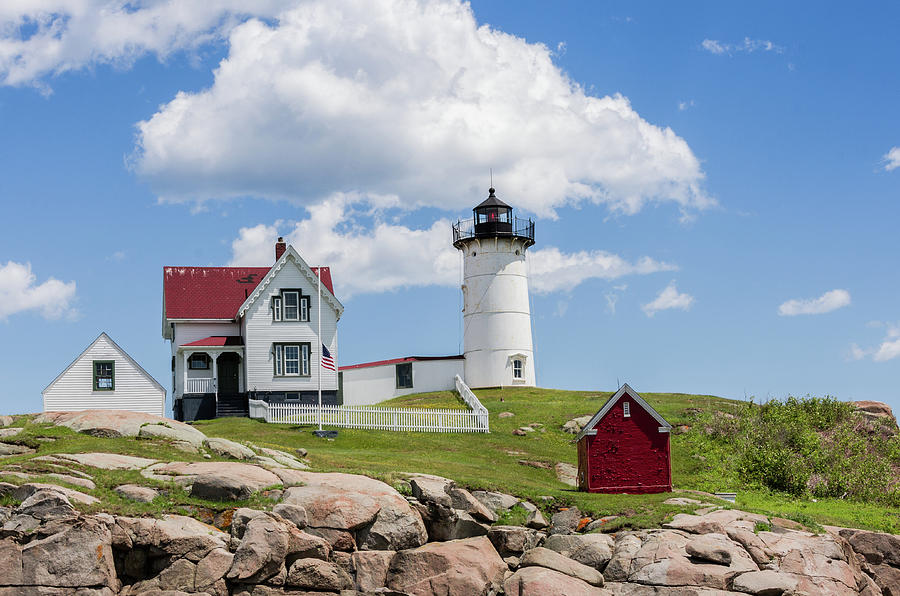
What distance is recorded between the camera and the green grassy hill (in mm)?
26172

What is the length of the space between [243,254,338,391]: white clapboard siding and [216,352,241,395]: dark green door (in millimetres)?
1914

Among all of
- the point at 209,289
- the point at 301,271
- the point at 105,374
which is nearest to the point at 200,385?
the point at 105,374

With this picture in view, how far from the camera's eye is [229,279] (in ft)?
168

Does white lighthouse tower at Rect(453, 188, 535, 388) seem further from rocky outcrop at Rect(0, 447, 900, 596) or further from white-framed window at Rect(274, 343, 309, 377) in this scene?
rocky outcrop at Rect(0, 447, 900, 596)

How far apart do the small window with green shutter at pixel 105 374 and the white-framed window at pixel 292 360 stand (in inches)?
312

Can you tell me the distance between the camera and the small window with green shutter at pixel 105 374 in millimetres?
41906

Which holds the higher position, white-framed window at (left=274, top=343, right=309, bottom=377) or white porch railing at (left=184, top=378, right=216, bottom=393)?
white-framed window at (left=274, top=343, right=309, bottom=377)

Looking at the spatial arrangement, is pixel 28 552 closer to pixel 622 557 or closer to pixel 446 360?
pixel 622 557

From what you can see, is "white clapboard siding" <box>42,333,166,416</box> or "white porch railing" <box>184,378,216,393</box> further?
"white porch railing" <box>184,378,216,393</box>

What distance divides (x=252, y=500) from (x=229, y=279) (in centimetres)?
3129

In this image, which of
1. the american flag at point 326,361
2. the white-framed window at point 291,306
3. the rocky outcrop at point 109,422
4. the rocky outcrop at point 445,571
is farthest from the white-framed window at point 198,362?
the rocky outcrop at point 445,571

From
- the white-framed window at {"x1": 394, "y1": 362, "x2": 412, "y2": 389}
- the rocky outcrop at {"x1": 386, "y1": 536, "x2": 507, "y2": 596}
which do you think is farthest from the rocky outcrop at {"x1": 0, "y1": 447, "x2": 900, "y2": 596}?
the white-framed window at {"x1": 394, "y1": 362, "x2": 412, "y2": 389}

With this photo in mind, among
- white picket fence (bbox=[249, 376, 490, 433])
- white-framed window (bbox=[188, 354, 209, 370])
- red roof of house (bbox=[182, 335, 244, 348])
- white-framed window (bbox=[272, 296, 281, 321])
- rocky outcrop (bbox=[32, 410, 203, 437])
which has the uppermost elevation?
white-framed window (bbox=[272, 296, 281, 321])

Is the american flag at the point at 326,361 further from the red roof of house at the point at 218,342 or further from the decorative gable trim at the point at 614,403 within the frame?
the decorative gable trim at the point at 614,403
